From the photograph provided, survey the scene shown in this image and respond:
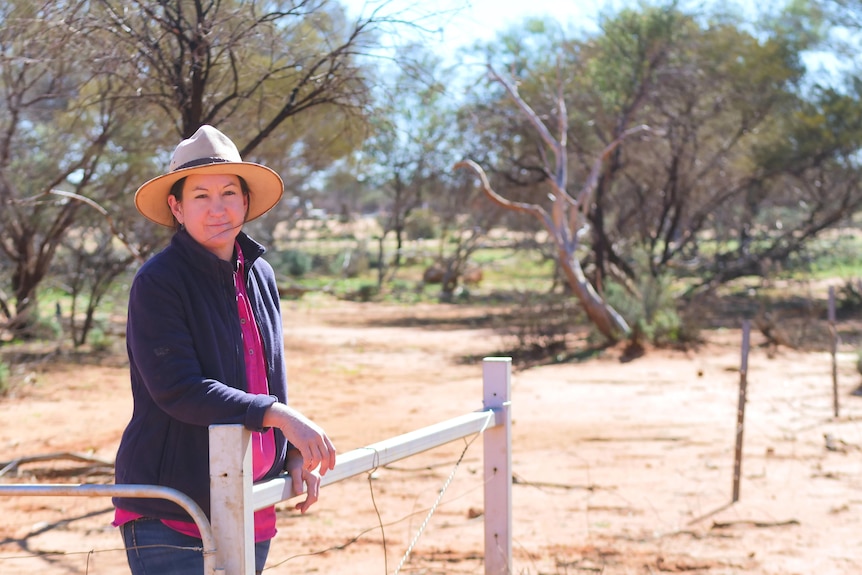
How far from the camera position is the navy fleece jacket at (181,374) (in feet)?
7.00

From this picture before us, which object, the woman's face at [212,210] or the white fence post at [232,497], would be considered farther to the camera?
the woman's face at [212,210]

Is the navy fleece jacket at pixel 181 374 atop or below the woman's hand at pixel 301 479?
atop

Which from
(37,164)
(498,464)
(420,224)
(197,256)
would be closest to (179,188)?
(197,256)

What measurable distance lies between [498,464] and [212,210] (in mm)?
1550

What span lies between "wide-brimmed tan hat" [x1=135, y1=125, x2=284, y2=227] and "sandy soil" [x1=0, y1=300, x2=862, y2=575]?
1.00 meters

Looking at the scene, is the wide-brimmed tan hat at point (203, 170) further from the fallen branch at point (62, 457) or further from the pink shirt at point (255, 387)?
the fallen branch at point (62, 457)

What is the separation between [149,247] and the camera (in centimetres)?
1040

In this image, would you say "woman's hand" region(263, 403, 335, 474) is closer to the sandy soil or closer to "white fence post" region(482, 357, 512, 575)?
the sandy soil

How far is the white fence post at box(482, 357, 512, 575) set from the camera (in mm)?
3449

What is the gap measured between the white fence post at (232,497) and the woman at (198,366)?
0.23 feet

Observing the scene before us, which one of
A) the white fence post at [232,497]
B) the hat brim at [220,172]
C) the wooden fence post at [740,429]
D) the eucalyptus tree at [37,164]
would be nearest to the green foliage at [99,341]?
the eucalyptus tree at [37,164]

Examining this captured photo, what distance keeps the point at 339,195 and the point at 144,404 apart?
49.4m

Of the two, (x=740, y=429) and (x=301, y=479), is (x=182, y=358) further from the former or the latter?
(x=740, y=429)

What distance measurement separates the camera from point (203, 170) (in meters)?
2.40
